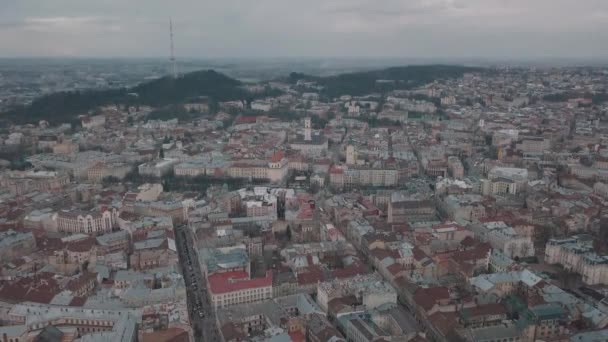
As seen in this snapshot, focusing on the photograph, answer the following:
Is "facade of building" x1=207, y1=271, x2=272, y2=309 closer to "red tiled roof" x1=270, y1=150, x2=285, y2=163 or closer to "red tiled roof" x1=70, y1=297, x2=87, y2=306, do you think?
"red tiled roof" x1=70, y1=297, x2=87, y2=306

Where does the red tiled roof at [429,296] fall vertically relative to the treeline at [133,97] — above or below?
below

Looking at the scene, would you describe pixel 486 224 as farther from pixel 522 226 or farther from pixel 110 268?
pixel 110 268

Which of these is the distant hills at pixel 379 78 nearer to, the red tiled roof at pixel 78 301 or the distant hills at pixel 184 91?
the distant hills at pixel 184 91

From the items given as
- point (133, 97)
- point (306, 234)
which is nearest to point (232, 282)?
point (306, 234)

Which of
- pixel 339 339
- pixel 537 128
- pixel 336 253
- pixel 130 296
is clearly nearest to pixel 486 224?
pixel 336 253

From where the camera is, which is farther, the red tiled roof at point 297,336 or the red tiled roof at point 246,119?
the red tiled roof at point 246,119

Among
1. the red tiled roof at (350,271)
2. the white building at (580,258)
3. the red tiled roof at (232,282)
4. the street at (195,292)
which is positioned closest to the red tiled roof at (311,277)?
the red tiled roof at (350,271)
